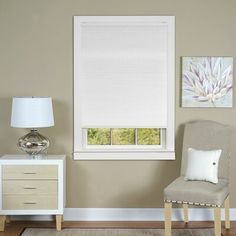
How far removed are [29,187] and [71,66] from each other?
1309mm

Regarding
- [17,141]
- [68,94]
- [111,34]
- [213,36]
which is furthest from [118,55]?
[17,141]

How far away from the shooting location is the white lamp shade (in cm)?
503

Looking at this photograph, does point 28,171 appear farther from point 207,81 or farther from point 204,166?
point 207,81

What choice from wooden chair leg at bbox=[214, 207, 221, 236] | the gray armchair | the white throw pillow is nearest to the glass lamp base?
the gray armchair

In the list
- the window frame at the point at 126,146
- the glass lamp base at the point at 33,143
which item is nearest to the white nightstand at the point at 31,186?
the glass lamp base at the point at 33,143

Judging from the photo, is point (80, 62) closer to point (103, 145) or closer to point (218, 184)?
point (103, 145)

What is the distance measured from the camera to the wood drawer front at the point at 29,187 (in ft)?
16.7

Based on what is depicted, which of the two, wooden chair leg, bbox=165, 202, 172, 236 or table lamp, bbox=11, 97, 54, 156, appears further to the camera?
table lamp, bbox=11, 97, 54, 156

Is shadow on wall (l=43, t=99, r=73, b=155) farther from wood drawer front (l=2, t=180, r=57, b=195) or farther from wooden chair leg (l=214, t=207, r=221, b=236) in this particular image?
wooden chair leg (l=214, t=207, r=221, b=236)

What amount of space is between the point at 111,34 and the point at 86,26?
0.27m

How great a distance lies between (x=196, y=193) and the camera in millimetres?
4684

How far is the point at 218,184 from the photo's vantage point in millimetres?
4938

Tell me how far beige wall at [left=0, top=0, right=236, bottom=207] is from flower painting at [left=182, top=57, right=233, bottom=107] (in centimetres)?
7

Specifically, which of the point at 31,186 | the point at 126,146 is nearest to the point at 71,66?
the point at 126,146
